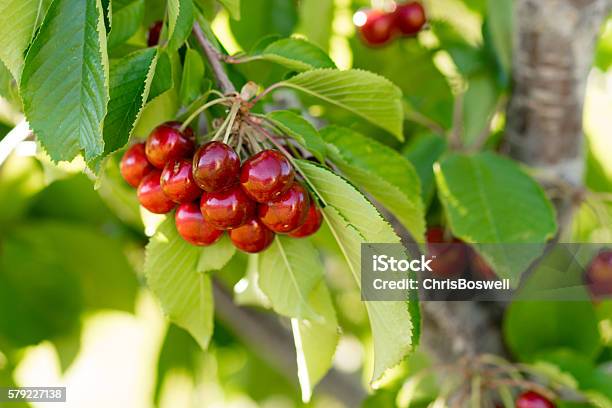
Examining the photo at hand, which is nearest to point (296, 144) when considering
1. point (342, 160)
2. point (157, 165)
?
point (342, 160)

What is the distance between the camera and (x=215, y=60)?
0.91 meters

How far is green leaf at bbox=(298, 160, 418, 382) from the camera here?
2.58ft

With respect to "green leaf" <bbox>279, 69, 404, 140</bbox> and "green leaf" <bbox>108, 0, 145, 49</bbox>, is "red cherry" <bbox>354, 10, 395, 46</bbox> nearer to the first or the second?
"green leaf" <bbox>279, 69, 404, 140</bbox>

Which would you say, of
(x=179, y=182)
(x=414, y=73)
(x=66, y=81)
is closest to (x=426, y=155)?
(x=414, y=73)

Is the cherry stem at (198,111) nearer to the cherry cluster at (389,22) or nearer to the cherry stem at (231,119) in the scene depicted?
the cherry stem at (231,119)

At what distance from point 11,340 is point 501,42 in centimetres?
121

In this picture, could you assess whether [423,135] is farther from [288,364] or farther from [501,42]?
[288,364]

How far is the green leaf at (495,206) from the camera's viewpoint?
114cm

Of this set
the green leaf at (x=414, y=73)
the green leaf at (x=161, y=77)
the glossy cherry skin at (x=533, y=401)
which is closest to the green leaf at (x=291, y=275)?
the green leaf at (x=161, y=77)

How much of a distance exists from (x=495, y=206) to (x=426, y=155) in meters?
0.21

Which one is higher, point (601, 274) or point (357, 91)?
point (357, 91)

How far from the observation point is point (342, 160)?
90 centimetres

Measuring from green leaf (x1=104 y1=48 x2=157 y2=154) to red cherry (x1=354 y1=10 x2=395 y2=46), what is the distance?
0.92 metres

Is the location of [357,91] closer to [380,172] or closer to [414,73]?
[380,172]
